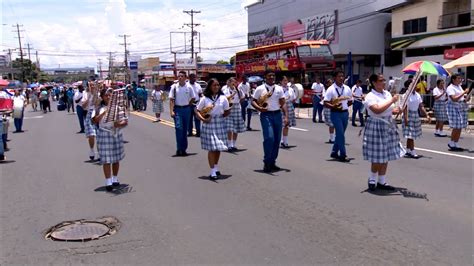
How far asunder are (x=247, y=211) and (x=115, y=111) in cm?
273

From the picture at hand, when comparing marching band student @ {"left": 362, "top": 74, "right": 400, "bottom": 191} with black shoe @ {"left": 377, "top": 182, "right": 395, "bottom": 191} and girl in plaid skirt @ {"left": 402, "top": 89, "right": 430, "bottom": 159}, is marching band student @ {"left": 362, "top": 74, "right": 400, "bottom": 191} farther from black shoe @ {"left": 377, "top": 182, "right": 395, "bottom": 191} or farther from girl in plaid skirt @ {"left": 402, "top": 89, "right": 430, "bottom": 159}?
girl in plaid skirt @ {"left": 402, "top": 89, "right": 430, "bottom": 159}

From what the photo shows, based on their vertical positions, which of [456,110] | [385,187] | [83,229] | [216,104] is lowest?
[83,229]

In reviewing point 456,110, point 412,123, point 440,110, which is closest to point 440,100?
point 440,110

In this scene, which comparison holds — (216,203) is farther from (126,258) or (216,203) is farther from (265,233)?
(126,258)

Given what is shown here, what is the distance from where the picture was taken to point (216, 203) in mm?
6949

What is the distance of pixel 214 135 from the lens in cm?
851

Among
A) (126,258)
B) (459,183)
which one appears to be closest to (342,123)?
(459,183)

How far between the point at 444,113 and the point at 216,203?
355 inches

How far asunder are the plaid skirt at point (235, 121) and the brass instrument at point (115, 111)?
14.5 feet

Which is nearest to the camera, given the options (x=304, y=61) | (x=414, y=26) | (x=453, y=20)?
(x=304, y=61)

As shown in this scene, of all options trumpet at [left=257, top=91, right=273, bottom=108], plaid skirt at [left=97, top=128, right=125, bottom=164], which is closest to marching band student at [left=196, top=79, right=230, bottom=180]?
trumpet at [left=257, top=91, right=273, bottom=108]

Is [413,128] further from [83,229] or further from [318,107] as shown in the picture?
[318,107]

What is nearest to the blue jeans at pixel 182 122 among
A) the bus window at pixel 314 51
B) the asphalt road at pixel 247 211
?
the asphalt road at pixel 247 211

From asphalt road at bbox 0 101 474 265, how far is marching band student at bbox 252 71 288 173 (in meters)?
0.43
